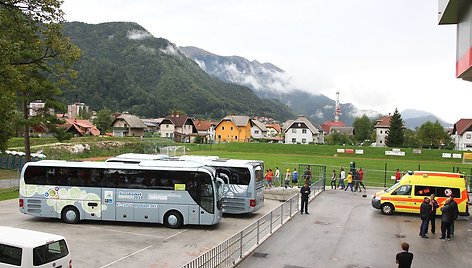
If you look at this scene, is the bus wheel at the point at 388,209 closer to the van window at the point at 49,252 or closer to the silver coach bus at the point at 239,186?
the silver coach bus at the point at 239,186

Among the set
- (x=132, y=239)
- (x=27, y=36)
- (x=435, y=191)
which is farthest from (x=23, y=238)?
(x=435, y=191)

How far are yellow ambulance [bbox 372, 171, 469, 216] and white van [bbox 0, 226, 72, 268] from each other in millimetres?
17273

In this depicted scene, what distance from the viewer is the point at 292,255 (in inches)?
595

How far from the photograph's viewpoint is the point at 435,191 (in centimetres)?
2262

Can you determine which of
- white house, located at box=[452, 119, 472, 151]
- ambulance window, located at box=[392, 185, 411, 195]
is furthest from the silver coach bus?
white house, located at box=[452, 119, 472, 151]

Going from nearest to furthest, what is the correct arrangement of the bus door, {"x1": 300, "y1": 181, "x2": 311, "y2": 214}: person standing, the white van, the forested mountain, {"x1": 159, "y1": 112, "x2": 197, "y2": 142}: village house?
the white van, the bus door, {"x1": 300, "y1": 181, "x2": 311, "y2": 214}: person standing, {"x1": 159, "y1": 112, "x2": 197, "y2": 142}: village house, the forested mountain

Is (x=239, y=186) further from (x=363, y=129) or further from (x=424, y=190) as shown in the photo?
(x=363, y=129)

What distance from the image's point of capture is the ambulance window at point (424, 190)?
893 inches

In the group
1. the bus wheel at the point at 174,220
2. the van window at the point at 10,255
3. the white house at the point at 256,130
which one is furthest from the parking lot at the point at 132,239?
the white house at the point at 256,130

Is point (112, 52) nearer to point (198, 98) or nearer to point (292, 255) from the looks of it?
point (198, 98)

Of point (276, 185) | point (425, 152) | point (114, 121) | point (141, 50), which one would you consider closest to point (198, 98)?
point (141, 50)

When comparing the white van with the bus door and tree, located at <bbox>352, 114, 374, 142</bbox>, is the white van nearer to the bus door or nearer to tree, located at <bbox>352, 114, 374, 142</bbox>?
the bus door

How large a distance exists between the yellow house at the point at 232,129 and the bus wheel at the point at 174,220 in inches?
3843

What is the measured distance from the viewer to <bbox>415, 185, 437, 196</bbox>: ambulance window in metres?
22.7
